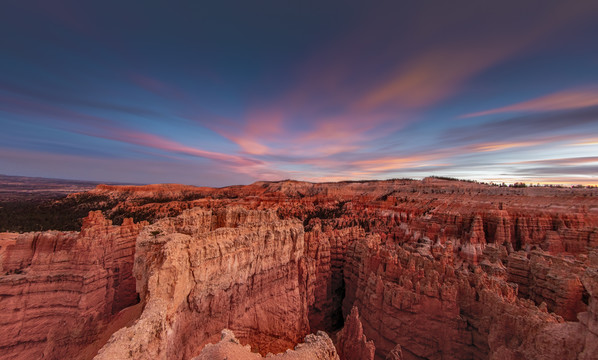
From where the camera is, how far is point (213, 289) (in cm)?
1000

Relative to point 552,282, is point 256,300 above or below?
Answer: below

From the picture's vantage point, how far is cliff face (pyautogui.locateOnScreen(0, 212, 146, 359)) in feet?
34.5

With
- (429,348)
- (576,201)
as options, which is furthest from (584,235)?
A: (429,348)

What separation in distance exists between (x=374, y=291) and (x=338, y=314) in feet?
24.0

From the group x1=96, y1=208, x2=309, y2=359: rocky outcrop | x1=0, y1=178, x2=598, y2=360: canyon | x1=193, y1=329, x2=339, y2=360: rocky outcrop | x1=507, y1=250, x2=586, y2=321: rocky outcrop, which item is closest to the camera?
x1=193, y1=329, x2=339, y2=360: rocky outcrop

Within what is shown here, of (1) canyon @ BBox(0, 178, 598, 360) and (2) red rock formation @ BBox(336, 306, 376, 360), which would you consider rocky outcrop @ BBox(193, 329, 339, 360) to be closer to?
(1) canyon @ BBox(0, 178, 598, 360)

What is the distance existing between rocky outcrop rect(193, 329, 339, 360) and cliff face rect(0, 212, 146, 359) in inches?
365

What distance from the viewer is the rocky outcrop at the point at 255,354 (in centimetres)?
581

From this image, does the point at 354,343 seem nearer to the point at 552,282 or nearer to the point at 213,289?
the point at 213,289

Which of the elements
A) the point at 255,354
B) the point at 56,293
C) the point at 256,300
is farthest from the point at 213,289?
the point at 56,293

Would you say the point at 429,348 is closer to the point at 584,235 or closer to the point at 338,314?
the point at 338,314

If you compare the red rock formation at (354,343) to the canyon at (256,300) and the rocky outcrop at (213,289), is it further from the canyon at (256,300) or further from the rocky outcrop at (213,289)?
the rocky outcrop at (213,289)

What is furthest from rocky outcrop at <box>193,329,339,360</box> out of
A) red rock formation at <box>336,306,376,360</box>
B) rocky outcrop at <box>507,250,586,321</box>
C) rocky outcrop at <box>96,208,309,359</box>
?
rocky outcrop at <box>507,250,586,321</box>

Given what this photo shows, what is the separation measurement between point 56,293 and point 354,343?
1400cm
